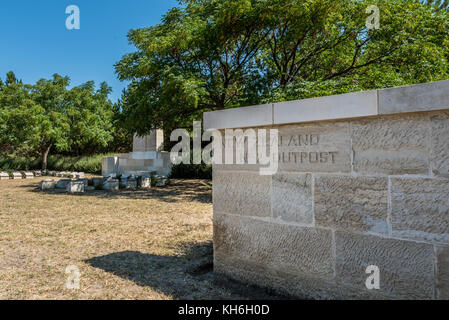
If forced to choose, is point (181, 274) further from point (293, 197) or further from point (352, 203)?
point (352, 203)

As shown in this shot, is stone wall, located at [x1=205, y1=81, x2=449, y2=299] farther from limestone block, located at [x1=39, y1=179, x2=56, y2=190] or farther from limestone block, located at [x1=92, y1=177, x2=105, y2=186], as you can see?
limestone block, located at [x1=39, y1=179, x2=56, y2=190]

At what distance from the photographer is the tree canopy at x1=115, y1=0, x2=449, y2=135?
8.62 metres

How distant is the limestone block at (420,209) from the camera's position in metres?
2.11

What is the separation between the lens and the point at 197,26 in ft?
31.8

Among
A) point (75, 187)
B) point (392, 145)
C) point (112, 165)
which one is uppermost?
point (392, 145)

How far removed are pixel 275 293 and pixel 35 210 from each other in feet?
22.7

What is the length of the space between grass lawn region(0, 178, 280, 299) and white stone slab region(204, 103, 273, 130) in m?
1.61

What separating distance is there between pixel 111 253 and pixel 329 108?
3.42 metres

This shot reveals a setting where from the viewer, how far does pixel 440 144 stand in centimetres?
212

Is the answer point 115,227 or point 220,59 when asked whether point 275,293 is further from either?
point 220,59

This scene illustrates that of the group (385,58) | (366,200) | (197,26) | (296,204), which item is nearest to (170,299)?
(296,204)

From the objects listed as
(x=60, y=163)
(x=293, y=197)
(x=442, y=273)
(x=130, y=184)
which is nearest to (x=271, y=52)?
(x=130, y=184)

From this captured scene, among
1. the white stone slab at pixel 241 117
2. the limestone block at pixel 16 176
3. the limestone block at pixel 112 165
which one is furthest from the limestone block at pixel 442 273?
the limestone block at pixel 16 176

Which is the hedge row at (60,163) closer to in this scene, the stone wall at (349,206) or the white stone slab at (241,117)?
the white stone slab at (241,117)
